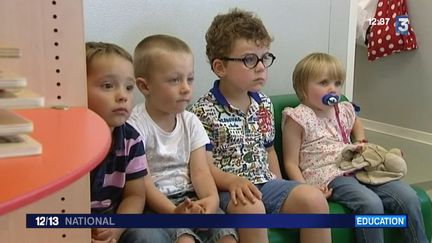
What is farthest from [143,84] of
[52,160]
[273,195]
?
[52,160]

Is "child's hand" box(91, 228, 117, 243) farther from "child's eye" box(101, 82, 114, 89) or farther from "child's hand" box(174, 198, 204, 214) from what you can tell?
"child's eye" box(101, 82, 114, 89)

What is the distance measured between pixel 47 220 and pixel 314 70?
1.13 m

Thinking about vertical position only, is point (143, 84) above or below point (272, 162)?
above

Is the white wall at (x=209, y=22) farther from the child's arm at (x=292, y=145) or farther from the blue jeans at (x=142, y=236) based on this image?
the blue jeans at (x=142, y=236)

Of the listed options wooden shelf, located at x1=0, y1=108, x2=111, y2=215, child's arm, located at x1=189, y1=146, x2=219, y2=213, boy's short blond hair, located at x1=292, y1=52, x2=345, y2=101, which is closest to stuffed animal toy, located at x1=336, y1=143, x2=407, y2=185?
boy's short blond hair, located at x1=292, y1=52, x2=345, y2=101

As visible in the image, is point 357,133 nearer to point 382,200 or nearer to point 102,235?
point 382,200

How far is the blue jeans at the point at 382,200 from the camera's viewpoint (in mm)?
1639

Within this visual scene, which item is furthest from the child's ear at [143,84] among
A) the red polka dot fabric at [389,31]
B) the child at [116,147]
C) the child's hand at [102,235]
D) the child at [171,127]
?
the red polka dot fabric at [389,31]

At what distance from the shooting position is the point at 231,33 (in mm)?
1671

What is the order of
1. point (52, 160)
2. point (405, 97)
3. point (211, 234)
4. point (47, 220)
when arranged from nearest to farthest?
point (52, 160)
point (47, 220)
point (211, 234)
point (405, 97)

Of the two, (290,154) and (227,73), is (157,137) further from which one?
(290,154)

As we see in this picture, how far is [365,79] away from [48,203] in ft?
8.89

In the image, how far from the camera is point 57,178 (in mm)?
490

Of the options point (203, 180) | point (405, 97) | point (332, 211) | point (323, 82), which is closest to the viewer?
point (203, 180)
